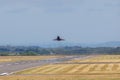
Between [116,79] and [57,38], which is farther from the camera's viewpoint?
[116,79]

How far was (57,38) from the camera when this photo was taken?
41.1 metres

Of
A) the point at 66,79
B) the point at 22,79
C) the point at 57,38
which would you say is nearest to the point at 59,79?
the point at 66,79

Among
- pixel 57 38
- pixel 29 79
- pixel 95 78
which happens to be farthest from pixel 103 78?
pixel 57 38

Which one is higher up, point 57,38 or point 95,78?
point 57,38

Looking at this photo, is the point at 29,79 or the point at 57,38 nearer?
the point at 57,38

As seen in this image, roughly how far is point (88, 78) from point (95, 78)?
86cm

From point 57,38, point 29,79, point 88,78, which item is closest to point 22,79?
point 29,79

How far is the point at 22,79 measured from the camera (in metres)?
51.7

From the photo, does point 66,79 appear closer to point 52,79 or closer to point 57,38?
point 52,79

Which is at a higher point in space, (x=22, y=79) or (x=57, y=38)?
(x=57, y=38)

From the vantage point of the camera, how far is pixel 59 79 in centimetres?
5153

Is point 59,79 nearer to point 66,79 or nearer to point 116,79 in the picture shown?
point 66,79

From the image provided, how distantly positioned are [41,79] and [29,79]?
4.69ft

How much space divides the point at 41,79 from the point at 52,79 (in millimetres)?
1297
